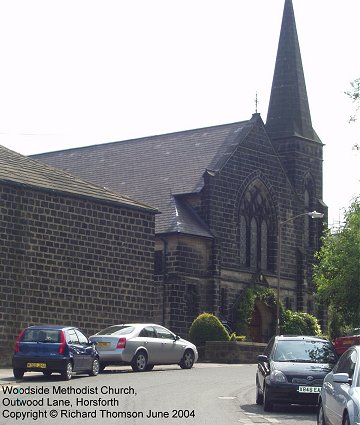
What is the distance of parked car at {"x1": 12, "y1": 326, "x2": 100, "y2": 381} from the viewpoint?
2806 cm

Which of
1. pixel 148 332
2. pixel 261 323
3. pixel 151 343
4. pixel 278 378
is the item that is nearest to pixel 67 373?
pixel 151 343

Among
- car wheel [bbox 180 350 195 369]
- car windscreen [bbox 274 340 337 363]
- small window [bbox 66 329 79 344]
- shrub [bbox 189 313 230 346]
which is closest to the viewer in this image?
car windscreen [bbox 274 340 337 363]

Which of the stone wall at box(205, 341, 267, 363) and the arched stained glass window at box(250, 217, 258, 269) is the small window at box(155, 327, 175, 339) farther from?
the arched stained glass window at box(250, 217, 258, 269)

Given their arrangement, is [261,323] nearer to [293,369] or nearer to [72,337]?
[72,337]

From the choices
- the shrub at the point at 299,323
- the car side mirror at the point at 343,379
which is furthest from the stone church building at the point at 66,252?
the car side mirror at the point at 343,379

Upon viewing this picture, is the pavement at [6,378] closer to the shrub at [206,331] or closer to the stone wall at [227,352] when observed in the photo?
the stone wall at [227,352]

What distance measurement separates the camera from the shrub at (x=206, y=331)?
4622 cm

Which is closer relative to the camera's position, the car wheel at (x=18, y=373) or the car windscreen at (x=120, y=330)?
the car wheel at (x=18, y=373)

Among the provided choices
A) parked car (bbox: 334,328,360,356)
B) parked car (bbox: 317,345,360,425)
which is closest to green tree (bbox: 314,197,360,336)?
parked car (bbox: 334,328,360,356)

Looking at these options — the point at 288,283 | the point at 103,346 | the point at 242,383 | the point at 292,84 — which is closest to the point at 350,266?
the point at 242,383

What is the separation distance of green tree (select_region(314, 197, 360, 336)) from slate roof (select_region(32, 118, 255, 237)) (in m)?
20.0

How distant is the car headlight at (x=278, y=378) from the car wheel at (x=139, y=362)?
38.6 ft

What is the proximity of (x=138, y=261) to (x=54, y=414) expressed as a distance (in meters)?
26.4

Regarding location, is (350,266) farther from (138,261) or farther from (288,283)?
(288,283)
